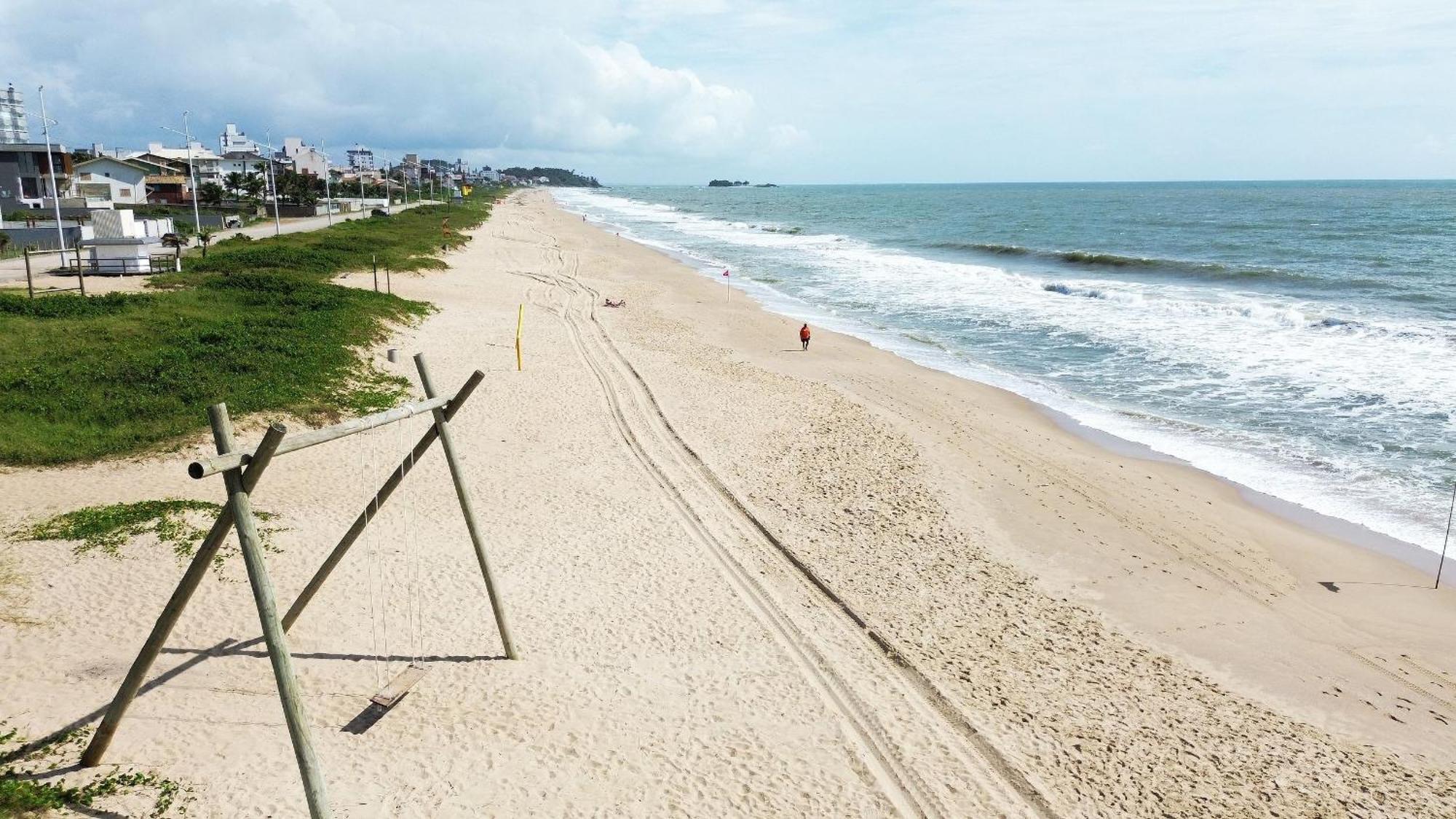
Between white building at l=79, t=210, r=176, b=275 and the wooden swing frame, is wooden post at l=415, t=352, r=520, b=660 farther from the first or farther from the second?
white building at l=79, t=210, r=176, b=275

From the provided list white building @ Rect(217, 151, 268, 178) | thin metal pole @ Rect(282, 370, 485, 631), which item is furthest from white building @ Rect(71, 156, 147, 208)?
thin metal pole @ Rect(282, 370, 485, 631)

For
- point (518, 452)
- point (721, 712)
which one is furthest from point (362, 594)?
point (518, 452)

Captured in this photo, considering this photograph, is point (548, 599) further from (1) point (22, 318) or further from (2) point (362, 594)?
(1) point (22, 318)

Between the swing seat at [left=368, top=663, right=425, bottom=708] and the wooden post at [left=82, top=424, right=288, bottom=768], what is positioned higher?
the wooden post at [left=82, top=424, right=288, bottom=768]

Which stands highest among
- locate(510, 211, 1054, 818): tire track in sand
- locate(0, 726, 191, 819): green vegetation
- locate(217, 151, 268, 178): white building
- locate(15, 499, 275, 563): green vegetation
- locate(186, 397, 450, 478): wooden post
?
locate(217, 151, 268, 178): white building

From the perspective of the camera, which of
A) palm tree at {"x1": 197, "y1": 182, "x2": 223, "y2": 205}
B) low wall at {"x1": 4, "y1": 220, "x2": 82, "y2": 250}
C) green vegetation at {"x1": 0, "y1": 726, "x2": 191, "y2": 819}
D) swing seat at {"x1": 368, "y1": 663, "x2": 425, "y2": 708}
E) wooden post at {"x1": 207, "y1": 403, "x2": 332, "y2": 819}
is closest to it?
wooden post at {"x1": 207, "y1": 403, "x2": 332, "y2": 819}

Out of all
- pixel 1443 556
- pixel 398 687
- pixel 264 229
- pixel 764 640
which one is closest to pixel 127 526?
pixel 398 687

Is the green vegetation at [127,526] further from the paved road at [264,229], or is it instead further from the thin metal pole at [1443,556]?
the paved road at [264,229]

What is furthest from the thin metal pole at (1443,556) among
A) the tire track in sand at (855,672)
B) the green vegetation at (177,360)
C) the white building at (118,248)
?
the white building at (118,248)

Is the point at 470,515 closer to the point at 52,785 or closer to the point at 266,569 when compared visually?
the point at 266,569
